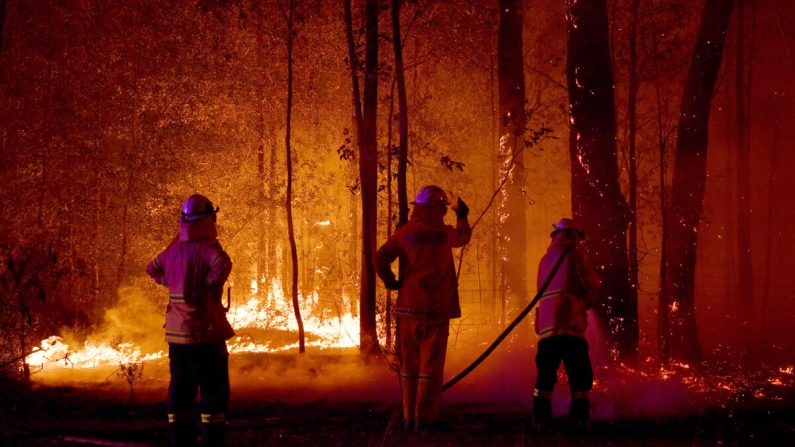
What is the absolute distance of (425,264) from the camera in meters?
5.16

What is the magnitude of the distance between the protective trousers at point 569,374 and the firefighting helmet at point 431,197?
1.44 meters

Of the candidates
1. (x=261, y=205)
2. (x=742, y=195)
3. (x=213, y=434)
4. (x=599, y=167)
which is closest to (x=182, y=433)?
(x=213, y=434)

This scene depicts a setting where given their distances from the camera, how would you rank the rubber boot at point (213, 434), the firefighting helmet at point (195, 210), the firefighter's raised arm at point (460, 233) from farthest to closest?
the firefighter's raised arm at point (460, 233) < the firefighting helmet at point (195, 210) < the rubber boot at point (213, 434)

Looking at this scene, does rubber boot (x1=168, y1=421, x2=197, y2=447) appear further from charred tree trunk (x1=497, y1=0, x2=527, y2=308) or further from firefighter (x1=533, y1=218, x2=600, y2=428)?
charred tree trunk (x1=497, y1=0, x2=527, y2=308)

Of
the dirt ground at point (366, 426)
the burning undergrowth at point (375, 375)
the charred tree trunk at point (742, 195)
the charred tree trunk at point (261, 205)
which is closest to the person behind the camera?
the dirt ground at point (366, 426)

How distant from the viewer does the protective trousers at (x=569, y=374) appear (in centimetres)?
505

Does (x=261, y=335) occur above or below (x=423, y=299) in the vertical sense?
below

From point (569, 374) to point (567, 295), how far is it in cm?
64

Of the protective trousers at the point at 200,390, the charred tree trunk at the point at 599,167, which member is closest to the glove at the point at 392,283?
the protective trousers at the point at 200,390

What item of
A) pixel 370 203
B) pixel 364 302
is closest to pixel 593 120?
pixel 370 203

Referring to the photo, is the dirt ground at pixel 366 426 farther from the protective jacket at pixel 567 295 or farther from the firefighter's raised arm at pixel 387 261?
the firefighter's raised arm at pixel 387 261

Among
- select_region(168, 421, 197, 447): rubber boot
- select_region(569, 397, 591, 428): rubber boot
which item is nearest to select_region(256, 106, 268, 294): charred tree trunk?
select_region(168, 421, 197, 447): rubber boot

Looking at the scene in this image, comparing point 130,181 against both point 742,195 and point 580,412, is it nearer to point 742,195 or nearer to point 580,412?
point 580,412

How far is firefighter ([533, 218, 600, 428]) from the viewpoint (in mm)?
5066
